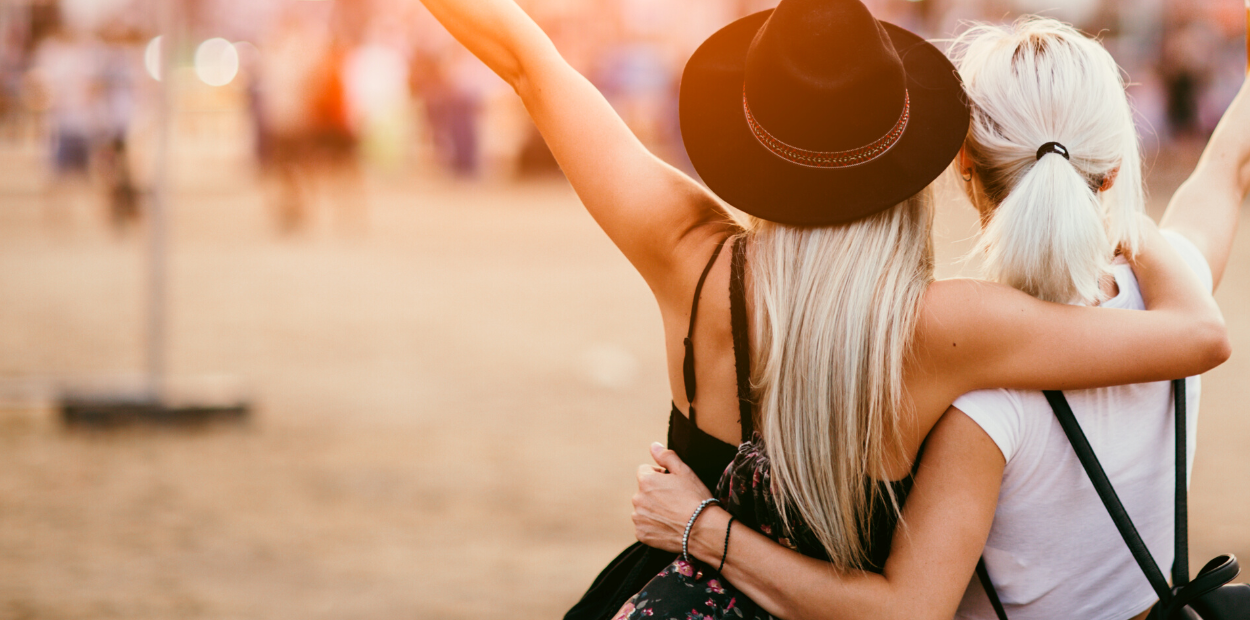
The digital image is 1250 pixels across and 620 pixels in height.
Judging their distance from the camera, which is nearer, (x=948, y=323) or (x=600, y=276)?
(x=948, y=323)

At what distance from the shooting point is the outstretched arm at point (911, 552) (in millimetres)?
1584

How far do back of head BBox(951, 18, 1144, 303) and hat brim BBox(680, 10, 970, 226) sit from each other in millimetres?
74

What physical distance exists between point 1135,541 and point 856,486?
15.7 inches

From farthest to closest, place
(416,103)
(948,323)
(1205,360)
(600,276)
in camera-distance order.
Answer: (416,103) < (600,276) < (1205,360) < (948,323)

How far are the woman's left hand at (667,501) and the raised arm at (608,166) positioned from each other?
289 mm

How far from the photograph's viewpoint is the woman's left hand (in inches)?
68.0

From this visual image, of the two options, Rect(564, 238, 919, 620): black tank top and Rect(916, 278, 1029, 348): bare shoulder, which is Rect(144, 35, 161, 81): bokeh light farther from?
Rect(916, 278, 1029, 348): bare shoulder

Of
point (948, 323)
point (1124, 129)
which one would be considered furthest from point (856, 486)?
point (1124, 129)

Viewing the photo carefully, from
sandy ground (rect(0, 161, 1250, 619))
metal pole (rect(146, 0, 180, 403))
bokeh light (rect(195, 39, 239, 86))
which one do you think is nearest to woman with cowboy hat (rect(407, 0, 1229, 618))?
sandy ground (rect(0, 161, 1250, 619))

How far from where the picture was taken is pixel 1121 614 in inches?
69.4

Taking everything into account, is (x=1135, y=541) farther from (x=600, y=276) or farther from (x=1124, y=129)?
(x=600, y=276)

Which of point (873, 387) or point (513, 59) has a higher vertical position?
point (513, 59)

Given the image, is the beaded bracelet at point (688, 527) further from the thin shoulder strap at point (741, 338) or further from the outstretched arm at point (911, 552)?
the thin shoulder strap at point (741, 338)

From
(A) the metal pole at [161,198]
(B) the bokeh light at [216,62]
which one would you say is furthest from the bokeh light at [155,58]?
(B) the bokeh light at [216,62]
